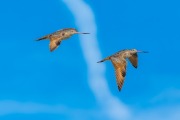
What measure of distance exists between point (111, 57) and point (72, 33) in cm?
648

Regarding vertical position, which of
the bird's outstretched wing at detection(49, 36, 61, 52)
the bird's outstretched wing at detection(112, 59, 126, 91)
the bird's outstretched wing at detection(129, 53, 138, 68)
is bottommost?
the bird's outstretched wing at detection(112, 59, 126, 91)

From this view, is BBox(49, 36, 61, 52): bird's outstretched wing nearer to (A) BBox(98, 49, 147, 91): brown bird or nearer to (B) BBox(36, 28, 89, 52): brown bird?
(B) BBox(36, 28, 89, 52): brown bird

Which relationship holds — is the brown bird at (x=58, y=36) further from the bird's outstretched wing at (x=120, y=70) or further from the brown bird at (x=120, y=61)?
the bird's outstretched wing at (x=120, y=70)

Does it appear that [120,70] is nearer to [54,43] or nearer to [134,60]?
[134,60]

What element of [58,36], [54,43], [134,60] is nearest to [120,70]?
[134,60]

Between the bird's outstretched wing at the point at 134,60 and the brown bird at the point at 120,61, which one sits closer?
the brown bird at the point at 120,61

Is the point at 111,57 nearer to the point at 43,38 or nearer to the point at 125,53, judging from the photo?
the point at 125,53

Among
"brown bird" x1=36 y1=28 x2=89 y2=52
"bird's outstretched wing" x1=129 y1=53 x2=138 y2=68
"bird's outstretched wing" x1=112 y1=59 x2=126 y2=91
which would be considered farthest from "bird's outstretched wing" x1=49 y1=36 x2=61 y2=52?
"bird's outstretched wing" x1=129 y1=53 x2=138 y2=68

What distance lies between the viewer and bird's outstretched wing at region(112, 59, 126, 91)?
8386 centimetres

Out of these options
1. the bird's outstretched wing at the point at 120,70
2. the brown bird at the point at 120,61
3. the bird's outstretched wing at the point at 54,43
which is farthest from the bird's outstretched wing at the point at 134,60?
the bird's outstretched wing at the point at 54,43

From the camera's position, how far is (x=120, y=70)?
85625 millimetres

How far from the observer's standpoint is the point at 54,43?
90625 millimetres

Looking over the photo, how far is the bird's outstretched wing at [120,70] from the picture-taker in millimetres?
83856

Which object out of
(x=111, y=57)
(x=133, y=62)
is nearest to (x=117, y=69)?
(x=111, y=57)
